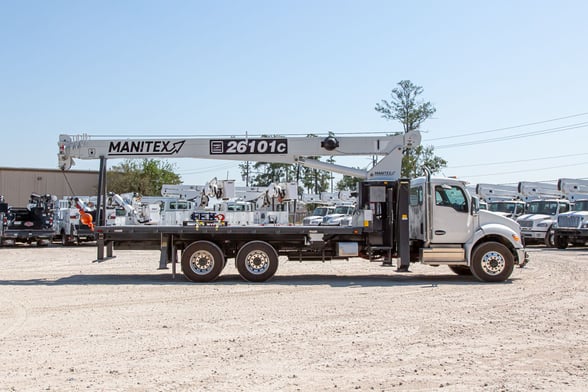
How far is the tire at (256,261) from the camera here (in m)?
15.0

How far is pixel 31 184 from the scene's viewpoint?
69125 millimetres

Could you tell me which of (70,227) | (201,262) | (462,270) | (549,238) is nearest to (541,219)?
(549,238)

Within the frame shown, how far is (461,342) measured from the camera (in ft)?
27.0

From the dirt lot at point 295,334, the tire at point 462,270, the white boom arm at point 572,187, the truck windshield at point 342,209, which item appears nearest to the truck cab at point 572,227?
the white boom arm at point 572,187

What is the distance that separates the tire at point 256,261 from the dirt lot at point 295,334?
31 cm

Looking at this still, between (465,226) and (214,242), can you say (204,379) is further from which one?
(465,226)

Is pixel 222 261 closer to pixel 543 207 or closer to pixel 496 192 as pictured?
pixel 543 207

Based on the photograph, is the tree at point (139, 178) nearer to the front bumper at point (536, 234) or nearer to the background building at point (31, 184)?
the background building at point (31, 184)

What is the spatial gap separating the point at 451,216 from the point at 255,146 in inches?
208

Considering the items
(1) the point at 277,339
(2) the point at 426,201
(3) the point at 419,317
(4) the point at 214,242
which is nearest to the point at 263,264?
(4) the point at 214,242

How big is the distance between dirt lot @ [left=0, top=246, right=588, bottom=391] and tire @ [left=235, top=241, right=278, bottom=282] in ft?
1.02

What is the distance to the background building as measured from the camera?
6838cm

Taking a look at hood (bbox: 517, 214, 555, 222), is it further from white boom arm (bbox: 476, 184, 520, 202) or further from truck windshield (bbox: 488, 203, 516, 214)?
white boom arm (bbox: 476, 184, 520, 202)

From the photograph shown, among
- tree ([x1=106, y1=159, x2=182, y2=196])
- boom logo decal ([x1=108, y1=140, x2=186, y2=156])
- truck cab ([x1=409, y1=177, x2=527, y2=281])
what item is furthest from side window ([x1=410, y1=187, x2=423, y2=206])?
tree ([x1=106, y1=159, x2=182, y2=196])
